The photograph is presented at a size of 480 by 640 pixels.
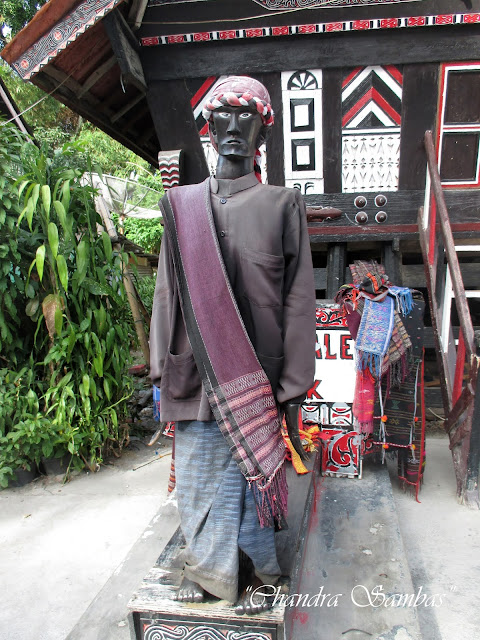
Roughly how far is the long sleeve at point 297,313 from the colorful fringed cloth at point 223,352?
0.10m

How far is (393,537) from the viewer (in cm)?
248

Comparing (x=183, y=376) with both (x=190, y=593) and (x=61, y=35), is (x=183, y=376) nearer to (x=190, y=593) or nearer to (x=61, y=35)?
(x=190, y=593)

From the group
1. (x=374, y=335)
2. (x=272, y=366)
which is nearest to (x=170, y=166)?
(x=374, y=335)

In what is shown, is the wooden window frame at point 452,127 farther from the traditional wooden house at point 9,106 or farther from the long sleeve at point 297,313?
the traditional wooden house at point 9,106

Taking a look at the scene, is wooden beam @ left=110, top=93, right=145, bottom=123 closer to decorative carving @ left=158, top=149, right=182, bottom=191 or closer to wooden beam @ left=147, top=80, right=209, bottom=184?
wooden beam @ left=147, top=80, right=209, bottom=184

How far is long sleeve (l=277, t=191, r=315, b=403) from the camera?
166 cm

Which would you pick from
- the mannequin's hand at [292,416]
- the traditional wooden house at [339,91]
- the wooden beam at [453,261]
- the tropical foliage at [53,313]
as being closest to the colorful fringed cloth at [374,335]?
the wooden beam at [453,261]

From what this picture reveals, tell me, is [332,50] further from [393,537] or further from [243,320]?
[393,537]

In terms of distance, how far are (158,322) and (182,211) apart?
427 mm

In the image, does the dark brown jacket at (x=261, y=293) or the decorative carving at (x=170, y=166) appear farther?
the decorative carving at (x=170, y=166)

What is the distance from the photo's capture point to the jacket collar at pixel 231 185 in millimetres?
1705

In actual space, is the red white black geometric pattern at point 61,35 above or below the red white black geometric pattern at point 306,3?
below

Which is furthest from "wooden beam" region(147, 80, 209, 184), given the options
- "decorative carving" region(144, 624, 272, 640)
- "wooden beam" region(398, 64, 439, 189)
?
"decorative carving" region(144, 624, 272, 640)

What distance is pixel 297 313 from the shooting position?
169cm
